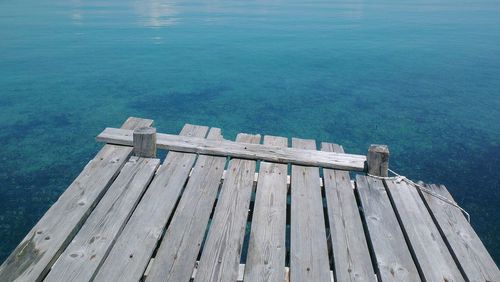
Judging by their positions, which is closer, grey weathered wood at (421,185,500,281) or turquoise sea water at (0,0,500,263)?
grey weathered wood at (421,185,500,281)

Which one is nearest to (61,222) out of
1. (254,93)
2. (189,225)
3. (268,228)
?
(189,225)

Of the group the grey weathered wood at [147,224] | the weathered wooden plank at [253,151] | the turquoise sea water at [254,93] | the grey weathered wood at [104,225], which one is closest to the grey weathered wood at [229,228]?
the weathered wooden plank at [253,151]

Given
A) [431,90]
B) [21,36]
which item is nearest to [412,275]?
[431,90]

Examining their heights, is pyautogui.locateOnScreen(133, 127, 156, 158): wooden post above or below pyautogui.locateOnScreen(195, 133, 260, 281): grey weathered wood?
above

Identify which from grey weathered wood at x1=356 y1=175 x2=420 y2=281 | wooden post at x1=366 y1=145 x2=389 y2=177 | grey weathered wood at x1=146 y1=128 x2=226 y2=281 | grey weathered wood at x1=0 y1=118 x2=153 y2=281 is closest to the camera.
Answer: grey weathered wood at x1=0 y1=118 x2=153 y2=281

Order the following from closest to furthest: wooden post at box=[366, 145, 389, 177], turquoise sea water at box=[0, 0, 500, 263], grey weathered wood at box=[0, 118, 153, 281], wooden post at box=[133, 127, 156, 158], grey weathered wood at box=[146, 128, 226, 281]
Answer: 1. grey weathered wood at box=[0, 118, 153, 281]
2. grey weathered wood at box=[146, 128, 226, 281]
3. wooden post at box=[366, 145, 389, 177]
4. wooden post at box=[133, 127, 156, 158]
5. turquoise sea water at box=[0, 0, 500, 263]

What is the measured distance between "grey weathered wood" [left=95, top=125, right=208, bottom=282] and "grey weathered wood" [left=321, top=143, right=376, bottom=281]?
1.32 m

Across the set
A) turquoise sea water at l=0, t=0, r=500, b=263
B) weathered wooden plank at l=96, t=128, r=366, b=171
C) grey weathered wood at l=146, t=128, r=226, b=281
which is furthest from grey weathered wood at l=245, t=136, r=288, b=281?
turquoise sea water at l=0, t=0, r=500, b=263

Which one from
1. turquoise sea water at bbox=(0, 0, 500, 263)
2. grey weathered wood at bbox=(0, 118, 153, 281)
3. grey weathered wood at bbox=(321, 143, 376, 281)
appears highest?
grey weathered wood at bbox=(321, 143, 376, 281)

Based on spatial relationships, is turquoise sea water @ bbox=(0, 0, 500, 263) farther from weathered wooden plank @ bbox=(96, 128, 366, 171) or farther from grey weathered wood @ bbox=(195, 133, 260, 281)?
grey weathered wood @ bbox=(195, 133, 260, 281)

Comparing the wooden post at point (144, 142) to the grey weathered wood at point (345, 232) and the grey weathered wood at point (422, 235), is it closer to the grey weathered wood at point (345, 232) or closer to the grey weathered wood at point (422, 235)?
the grey weathered wood at point (345, 232)

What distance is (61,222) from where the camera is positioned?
9.76ft

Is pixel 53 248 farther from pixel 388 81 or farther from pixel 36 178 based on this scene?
pixel 388 81

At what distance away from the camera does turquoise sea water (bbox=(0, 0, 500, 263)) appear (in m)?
7.64
